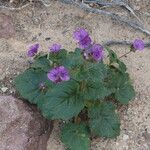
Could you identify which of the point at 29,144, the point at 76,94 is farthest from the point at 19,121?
the point at 76,94

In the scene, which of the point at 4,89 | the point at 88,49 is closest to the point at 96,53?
the point at 88,49

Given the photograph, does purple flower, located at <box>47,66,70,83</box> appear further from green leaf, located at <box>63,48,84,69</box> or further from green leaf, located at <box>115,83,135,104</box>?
green leaf, located at <box>115,83,135,104</box>

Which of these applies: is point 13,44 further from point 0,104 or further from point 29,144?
point 29,144

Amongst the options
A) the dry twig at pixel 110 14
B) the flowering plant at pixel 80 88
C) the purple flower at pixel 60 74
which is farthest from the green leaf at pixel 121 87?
the dry twig at pixel 110 14

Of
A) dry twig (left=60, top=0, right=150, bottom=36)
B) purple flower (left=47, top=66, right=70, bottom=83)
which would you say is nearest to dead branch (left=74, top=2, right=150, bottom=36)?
dry twig (left=60, top=0, right=150, bottom=36)

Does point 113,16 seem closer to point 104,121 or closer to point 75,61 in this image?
point 104,121

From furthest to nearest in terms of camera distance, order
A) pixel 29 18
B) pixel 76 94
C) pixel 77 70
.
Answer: pixel 29 18 → pixel 76 94 → pixel 77 70
